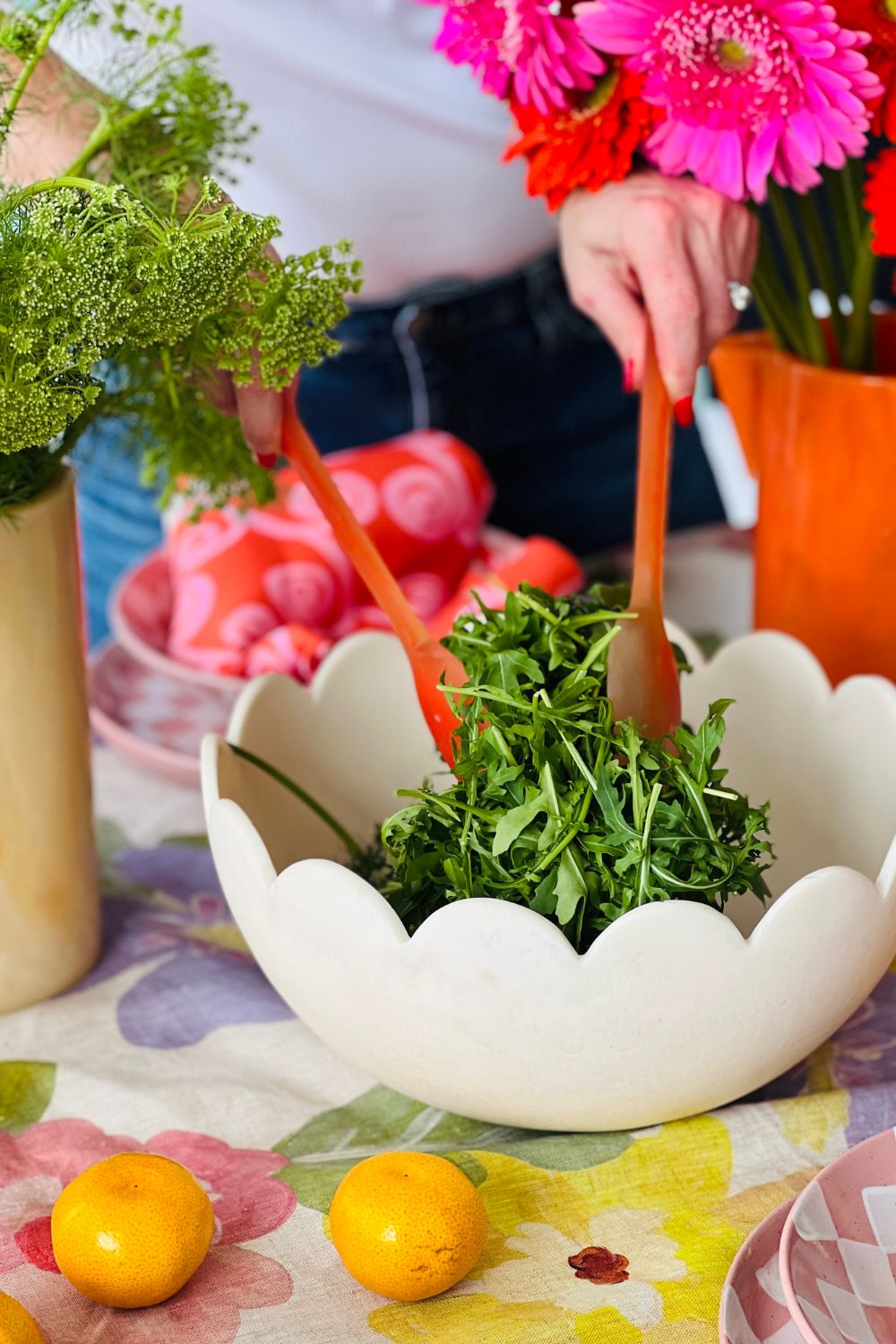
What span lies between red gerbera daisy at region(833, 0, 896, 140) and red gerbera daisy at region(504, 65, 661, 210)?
3.3 inches

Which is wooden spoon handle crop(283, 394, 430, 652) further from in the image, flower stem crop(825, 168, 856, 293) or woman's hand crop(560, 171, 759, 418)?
flower stem crop(825, 168, 856, 293)

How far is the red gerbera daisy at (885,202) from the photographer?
55cm

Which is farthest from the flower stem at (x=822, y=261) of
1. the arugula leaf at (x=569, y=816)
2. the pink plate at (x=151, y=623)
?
the pink plate at (x=151, y=623)

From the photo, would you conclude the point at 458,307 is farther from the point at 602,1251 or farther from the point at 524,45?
the point at 602,1251

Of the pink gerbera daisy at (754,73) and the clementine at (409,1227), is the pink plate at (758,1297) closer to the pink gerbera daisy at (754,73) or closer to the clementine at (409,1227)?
the clementine at (409,1227)

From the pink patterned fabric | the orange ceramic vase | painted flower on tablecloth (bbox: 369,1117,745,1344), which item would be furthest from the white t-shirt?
painted flower on tablecloth (bbox: 369,1117,745,1344)

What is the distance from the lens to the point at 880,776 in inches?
22.9

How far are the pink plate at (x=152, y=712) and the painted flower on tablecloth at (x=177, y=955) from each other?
6 centimetres

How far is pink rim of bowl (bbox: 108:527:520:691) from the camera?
75 cm

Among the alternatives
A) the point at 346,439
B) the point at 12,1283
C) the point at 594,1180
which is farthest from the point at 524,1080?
the point at 346,439

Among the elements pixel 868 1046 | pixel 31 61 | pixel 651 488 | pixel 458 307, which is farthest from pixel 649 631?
pixel 458 307

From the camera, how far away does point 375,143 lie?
2.87ft

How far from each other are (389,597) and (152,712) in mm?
280

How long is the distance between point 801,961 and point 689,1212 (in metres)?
0.10
